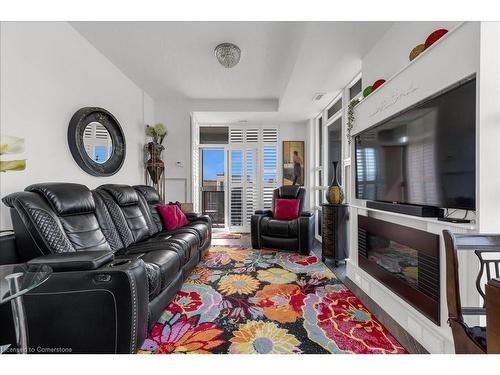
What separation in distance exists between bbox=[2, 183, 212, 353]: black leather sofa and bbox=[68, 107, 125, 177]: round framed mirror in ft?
1.74

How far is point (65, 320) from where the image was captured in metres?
1.23

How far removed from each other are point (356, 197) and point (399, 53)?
138cm

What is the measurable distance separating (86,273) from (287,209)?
310 centimetres

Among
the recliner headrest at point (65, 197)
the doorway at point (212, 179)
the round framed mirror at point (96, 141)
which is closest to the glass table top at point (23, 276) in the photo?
the recliner headrest at point (65, 197)

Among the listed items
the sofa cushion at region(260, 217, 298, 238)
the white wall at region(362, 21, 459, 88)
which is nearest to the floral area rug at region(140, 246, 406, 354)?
the sofa cushion at region(260, 217, 298, 238)

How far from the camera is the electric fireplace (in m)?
1.47

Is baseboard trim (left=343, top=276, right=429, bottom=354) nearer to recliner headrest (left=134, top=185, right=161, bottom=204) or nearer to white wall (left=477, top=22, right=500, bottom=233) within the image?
white wall (left=477, top=22, right=500, bottom=233)

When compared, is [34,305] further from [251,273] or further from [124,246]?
[251,273]

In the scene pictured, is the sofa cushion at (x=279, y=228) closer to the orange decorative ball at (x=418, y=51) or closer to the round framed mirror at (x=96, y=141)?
the round framed mirror at (x=96, y=141)

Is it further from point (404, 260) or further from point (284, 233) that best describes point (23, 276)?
point (284, 233)

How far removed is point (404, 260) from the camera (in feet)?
5.91

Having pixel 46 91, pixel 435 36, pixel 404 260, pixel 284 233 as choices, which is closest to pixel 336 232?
pixel 284 233

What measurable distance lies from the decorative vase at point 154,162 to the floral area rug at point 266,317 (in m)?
1.98
